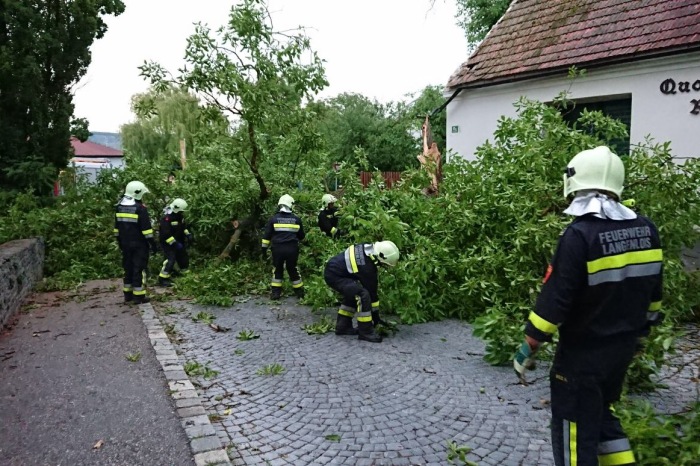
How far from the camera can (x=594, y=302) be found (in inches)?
103

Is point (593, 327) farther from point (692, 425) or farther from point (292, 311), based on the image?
point (292, 311)

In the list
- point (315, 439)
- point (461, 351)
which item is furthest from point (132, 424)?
point (461, 351)

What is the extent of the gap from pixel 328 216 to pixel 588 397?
6.71 metres

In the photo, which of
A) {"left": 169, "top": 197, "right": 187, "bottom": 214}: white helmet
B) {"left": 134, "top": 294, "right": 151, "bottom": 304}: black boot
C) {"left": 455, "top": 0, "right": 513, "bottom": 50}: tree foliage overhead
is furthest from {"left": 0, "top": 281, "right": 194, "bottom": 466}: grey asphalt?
{"left": 455, "top": 0, "right": 513, "bottom": 50}: tree foliage overhead

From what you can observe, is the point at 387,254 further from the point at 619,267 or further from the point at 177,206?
the point at 177,206

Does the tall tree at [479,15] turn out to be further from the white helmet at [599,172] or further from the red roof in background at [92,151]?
the red roof in background at [92,151]

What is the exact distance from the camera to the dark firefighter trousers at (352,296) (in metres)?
6.16

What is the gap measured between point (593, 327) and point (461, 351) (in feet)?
10.7

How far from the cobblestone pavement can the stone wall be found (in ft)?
8.25

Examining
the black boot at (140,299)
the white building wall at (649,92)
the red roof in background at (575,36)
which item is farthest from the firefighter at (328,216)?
the red roof in background at (575,36)

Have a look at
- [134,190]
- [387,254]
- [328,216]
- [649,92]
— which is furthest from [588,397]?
[649,92]

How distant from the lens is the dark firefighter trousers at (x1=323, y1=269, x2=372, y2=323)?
20.2ft

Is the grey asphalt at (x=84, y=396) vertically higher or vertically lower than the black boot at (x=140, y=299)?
lower

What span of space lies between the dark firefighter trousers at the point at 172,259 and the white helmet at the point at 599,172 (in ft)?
26.5
